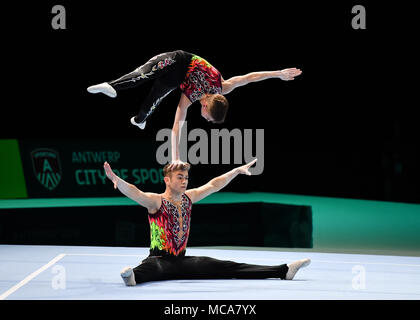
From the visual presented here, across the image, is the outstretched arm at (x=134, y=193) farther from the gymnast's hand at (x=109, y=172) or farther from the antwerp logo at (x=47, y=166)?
the antwerp logo at (x=47, y=166)

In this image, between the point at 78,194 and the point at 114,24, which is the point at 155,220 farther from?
the point at 114,24

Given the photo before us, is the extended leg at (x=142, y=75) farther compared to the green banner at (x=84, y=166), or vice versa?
the green banner at (x=84, y=166)

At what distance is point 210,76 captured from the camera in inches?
201

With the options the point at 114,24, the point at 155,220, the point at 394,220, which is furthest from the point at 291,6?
the point at 155,220

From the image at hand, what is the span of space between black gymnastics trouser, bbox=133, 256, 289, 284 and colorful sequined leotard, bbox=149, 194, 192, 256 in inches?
2.6

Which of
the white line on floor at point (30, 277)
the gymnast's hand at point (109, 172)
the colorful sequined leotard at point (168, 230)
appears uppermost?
the gymnast's hand at point (109, 172)

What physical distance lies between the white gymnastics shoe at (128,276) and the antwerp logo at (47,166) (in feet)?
16.6

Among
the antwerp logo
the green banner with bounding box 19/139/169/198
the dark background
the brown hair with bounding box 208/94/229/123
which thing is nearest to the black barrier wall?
the green banner with bounding box 19/139/169/198

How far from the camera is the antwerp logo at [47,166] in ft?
30.6

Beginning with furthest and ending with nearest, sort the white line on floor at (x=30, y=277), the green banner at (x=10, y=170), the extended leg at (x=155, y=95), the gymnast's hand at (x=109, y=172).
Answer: the green banner at (x=10, y=170) → the extended leg at (x=155, y=95) → the gymnast's hand at (x=109, y=172) → the white line on floor at (x=30, y=277)

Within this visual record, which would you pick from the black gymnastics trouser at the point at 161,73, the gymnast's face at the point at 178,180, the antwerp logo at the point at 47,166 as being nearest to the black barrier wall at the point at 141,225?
the antwerp logo at the point at 47,166

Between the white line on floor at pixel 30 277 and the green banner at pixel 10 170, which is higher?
the green banner at pixel 10 170

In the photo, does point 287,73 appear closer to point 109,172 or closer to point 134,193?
point 134,193

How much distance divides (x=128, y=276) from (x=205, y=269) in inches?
26.9
